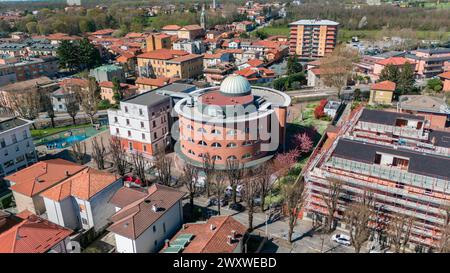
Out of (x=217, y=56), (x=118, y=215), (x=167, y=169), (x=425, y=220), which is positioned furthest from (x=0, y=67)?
(x=425, y=220)

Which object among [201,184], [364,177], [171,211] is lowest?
[201,184]

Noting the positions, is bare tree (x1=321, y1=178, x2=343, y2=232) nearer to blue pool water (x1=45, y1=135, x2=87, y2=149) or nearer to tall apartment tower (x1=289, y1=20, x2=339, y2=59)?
blue pool water (x1=45, y1=135, x2=87, y2=149)

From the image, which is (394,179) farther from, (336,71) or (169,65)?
(169,65)

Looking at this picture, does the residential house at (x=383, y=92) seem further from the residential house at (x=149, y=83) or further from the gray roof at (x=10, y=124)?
the gray roof at (x=10, y=124)

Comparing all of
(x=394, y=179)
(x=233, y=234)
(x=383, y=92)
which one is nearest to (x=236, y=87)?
(x=394, y=179)

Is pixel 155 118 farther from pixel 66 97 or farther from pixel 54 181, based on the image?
pixel 66 97

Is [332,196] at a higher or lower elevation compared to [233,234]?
higher

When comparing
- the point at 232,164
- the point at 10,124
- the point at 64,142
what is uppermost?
A: the point at 10,124
